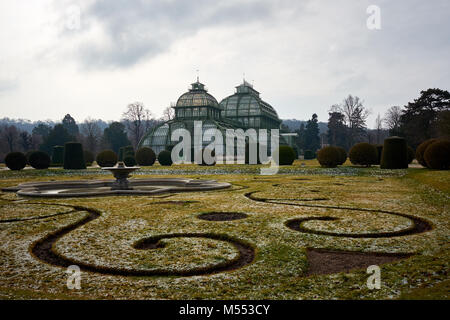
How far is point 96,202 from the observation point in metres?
12.8

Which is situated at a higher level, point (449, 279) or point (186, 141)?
point (186, 141)

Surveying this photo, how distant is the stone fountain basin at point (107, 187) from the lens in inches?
616

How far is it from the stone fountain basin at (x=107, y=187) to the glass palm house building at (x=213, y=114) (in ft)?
73.8

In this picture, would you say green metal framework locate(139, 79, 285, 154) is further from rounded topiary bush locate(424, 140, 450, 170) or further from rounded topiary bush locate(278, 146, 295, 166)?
rounded topiary bush locate(424, 140, 450, 170)

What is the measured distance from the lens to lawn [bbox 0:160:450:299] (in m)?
4.72

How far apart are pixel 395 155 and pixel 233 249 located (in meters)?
23.7

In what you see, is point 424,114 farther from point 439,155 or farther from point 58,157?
point 58,157

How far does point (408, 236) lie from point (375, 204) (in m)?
4.25

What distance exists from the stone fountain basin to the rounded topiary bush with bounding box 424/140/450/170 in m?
14.2

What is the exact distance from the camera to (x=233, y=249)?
661 centimetres

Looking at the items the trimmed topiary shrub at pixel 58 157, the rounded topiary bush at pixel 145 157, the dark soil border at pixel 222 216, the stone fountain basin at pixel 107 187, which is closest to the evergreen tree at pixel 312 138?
the rounded topiary bush at pixel 145 157

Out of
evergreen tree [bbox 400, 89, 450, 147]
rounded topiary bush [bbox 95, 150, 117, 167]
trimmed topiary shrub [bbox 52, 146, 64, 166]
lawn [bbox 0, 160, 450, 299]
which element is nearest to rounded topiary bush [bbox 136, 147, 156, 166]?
rounded topiary bush [bbox 95, 150, 117, 167]
